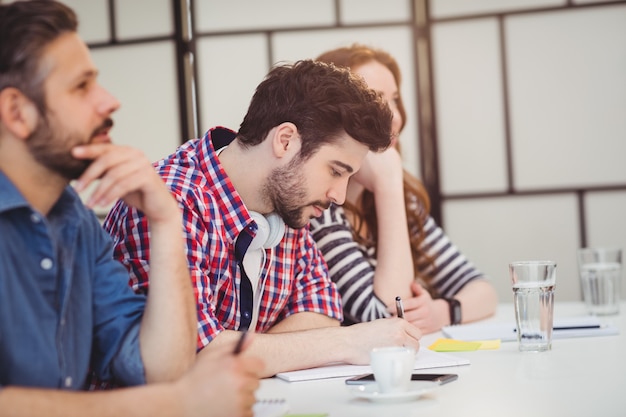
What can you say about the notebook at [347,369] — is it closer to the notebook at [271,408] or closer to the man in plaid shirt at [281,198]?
the man in plaid shirt at [281,198]

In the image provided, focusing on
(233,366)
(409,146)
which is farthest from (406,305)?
(409,146)

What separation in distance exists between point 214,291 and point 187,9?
233 cm

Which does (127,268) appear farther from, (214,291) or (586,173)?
(586,173)

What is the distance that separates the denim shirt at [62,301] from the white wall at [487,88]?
236 cm

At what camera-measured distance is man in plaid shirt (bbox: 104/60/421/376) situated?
5.44ft

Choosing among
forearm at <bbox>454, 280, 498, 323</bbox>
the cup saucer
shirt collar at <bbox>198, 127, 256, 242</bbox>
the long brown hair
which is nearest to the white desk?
the cup saucer

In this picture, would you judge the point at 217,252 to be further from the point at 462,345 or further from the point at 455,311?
the point at 455,311

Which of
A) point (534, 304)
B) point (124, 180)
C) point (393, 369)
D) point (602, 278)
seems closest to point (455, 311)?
point (602, 278)

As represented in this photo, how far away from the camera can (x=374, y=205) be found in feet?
8.11

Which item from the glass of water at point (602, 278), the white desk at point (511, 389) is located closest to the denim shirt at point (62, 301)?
the white desk at point (511, 389)

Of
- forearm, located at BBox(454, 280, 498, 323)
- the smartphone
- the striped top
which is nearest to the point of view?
the smartphone

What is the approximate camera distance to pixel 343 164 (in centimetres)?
185

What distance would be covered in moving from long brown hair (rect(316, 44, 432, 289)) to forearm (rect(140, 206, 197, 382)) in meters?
1.13

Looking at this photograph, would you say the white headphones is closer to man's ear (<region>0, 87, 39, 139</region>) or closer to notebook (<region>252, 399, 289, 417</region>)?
notebook (<region>252, 399, 289, 417</region>)
